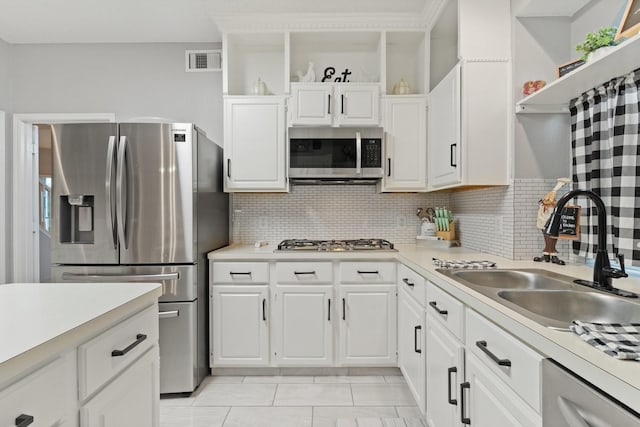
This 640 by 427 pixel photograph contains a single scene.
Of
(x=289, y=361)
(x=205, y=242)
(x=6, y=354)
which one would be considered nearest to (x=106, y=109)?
(x=205, y=242)

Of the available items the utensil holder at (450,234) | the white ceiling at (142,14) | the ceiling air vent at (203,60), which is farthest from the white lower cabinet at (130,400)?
the ceiling air vent at (203,60)

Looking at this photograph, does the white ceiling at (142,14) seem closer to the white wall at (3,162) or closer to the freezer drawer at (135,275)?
the white wall at (3,162)

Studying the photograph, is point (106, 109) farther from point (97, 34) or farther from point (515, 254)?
point (515, 254)

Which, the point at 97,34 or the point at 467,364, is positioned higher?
the point at 97,34

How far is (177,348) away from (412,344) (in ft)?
5.04

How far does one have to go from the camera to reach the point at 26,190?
3.20m

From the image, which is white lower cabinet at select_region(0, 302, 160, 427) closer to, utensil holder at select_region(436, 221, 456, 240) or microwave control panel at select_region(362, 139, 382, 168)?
microwave control panel at select_region(362, 139, 382, 168)

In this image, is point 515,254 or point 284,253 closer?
point 515,254

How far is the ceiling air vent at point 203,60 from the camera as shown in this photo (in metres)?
3.19

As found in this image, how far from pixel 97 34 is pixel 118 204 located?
177 centimetres

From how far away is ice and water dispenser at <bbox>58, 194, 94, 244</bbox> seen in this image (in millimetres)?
2359

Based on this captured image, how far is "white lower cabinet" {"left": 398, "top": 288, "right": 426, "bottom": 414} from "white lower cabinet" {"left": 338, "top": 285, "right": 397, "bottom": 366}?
8cm

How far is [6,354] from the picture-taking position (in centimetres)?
69

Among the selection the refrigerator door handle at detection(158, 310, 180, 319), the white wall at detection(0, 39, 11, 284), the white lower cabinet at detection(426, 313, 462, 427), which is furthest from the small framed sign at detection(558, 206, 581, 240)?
the white wall at detection(0, 39, 11, 284)
